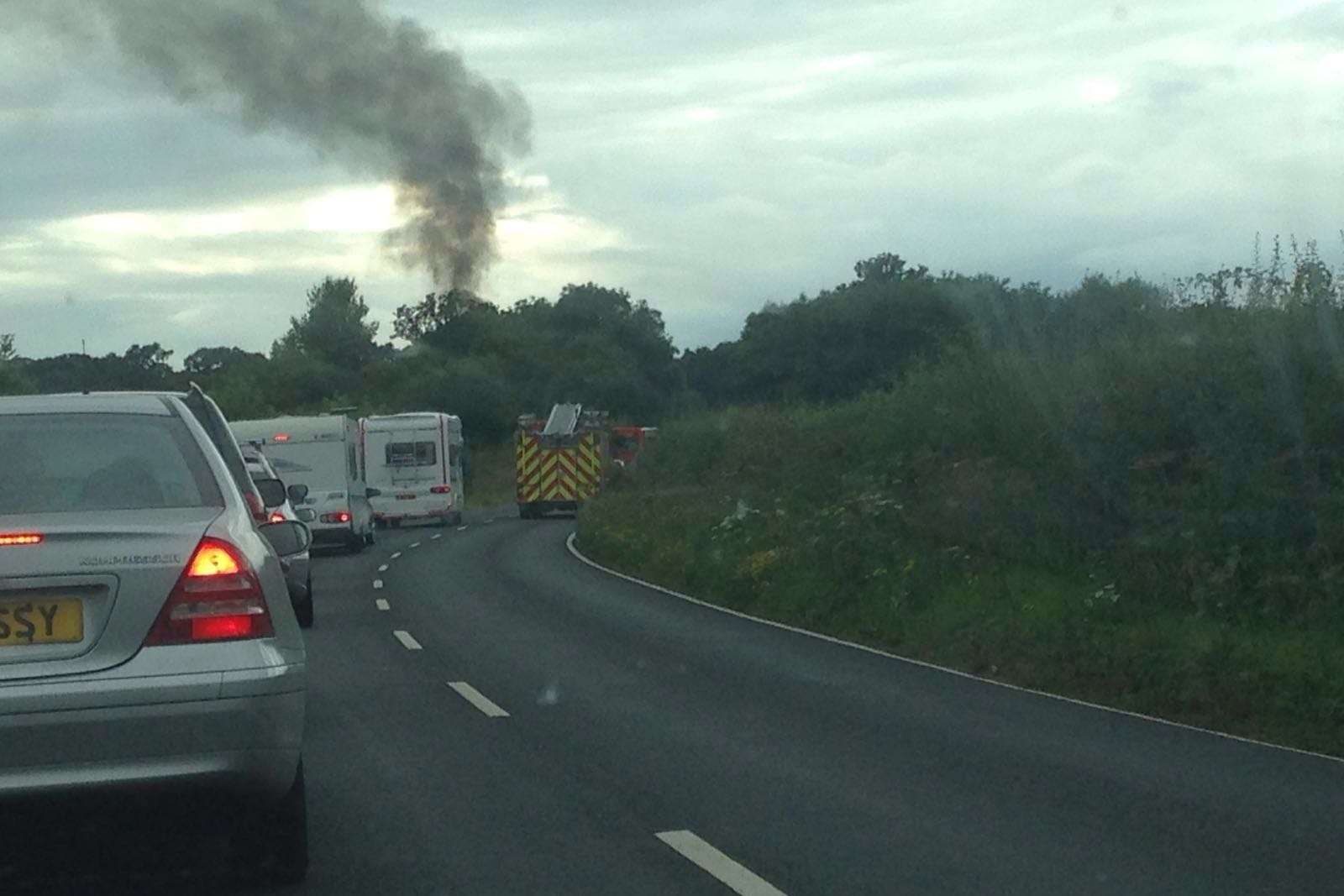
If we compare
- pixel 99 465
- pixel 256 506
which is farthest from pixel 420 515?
pixel 99 465

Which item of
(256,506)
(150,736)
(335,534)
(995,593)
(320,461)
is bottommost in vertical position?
(335,534)

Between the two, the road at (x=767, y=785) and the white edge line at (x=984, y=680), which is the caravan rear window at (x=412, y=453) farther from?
the road at (x=767, y=785)

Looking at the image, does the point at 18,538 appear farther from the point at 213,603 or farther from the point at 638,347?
the point at 638,347

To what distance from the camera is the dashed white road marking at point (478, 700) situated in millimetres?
11734

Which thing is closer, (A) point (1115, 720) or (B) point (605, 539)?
(A) point (1115, 720)

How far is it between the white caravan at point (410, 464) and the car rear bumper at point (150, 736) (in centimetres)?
4275

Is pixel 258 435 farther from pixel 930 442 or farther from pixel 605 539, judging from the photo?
pixel 930 442

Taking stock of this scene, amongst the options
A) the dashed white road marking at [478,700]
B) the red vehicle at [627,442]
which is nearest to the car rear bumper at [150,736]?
the dashed white road marking at [478,700]

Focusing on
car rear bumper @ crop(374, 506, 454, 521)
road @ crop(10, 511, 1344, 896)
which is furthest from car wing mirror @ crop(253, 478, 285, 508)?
car rear bumper @ crop(374, 506, 454, 521)

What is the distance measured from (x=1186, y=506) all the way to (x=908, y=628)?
276 centimetres

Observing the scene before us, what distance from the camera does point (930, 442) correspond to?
82.9 ft

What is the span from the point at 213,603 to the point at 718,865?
2.28 m

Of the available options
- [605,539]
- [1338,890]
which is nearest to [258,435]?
[605,539]

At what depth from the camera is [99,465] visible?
6504mm
